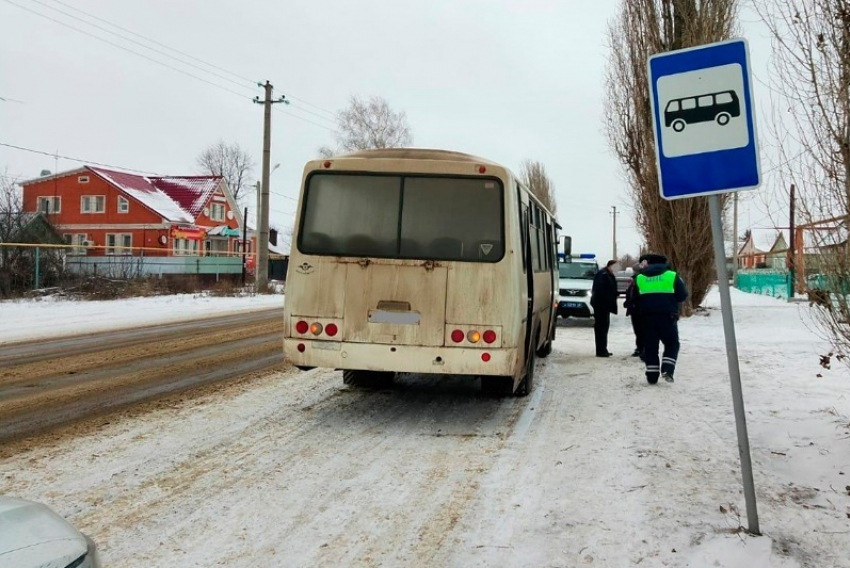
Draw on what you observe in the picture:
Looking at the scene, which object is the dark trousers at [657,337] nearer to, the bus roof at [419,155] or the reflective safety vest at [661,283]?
the reflective safety vest at [661,283]

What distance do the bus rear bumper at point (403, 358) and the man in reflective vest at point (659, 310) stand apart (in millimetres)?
3123

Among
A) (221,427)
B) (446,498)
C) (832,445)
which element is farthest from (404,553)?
(832,445)

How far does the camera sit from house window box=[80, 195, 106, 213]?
166ft

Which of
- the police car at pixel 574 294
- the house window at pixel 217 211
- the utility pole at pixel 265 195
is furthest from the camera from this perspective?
the house window at pixel 217 211

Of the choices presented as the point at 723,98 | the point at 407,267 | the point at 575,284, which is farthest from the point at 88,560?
the point at 575,284

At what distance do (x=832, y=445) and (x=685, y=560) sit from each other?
2730 millimetres

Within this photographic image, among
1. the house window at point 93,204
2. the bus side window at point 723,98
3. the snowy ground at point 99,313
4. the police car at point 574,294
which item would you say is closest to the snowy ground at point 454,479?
the bus side window at point 723,98

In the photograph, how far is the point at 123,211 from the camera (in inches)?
1970

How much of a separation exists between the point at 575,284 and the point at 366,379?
39.2 ft

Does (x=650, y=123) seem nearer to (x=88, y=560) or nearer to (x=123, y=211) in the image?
(x=88, y=560)

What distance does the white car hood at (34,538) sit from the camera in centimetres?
209

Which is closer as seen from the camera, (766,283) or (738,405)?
(738,405)

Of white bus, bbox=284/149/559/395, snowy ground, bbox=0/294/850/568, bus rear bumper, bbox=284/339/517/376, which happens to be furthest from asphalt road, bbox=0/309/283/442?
white bus, bbox=284/149/559/395

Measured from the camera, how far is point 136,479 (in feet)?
16.0
